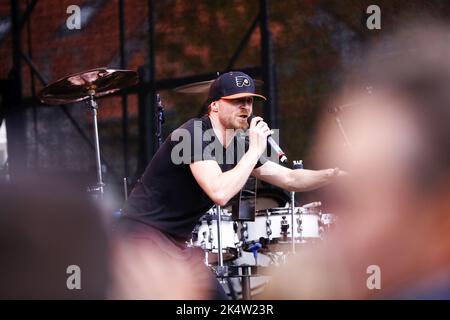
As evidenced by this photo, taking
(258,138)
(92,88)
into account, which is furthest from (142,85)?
(258,138)

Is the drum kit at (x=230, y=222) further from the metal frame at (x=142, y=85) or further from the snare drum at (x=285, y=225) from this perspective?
the metal frame at (x=142, y=85)

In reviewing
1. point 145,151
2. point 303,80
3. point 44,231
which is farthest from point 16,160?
point 44,231

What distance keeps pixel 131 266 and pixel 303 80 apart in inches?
127

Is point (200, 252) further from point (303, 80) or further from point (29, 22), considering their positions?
point (29, 22)

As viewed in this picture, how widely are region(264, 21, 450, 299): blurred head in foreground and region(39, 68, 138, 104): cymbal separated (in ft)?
5.62

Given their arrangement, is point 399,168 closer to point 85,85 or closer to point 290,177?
point 290,177

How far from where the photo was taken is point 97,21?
23.6 feet

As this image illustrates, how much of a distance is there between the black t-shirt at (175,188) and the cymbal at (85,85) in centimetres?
196

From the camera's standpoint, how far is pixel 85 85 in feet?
19.6

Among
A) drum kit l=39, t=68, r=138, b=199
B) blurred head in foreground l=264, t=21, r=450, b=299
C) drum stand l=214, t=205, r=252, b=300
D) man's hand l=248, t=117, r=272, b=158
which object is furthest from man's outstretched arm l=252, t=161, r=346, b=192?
drum kit l=39, t=68, r=138, b=199

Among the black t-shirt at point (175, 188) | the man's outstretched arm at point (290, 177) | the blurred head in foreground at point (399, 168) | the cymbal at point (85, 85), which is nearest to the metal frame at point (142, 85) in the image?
the blurred head in foreground at point (399, 168)

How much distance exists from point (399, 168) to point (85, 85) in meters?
2.40

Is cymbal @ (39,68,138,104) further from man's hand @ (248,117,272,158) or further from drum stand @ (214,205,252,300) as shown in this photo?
man's hand @ (248,117,272,158)

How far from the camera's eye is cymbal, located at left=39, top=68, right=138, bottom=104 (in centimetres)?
578
